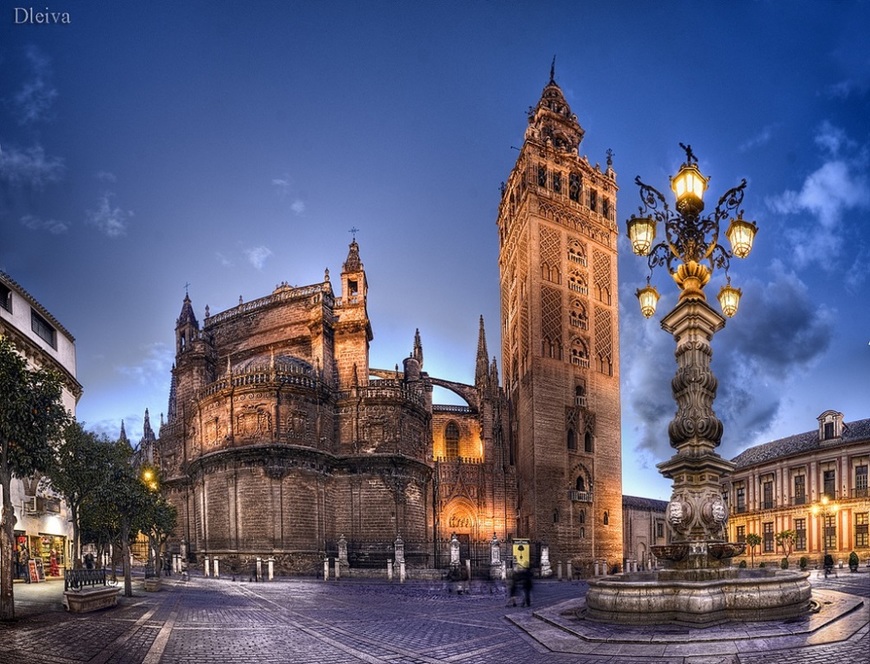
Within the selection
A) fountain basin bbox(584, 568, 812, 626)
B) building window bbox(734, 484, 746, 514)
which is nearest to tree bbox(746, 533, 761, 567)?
building window bbox(734, 484, 746, 514)

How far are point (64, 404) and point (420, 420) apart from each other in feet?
86.9

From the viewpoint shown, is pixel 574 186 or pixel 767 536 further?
pixel 574 186

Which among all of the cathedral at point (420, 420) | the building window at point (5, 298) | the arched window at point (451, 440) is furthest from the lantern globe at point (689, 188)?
the arched window at point (451, 440)

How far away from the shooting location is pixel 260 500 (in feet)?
140

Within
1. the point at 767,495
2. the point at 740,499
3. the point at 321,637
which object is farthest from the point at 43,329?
the point at 740,499

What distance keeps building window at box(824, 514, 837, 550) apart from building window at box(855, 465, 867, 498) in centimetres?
246

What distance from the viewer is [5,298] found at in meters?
33.5

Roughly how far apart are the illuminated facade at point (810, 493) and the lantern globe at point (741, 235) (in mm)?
37862

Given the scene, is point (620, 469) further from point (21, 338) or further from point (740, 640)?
point (740, 640)

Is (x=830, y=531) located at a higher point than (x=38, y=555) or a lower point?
lower

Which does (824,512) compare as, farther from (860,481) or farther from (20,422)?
(20,422)

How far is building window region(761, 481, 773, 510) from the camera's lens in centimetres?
5500

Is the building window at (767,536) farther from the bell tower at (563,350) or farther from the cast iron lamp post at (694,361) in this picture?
the cast iron lamp post at (694,361)

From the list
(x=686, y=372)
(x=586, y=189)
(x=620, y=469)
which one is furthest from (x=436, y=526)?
(x=686, y=372)
